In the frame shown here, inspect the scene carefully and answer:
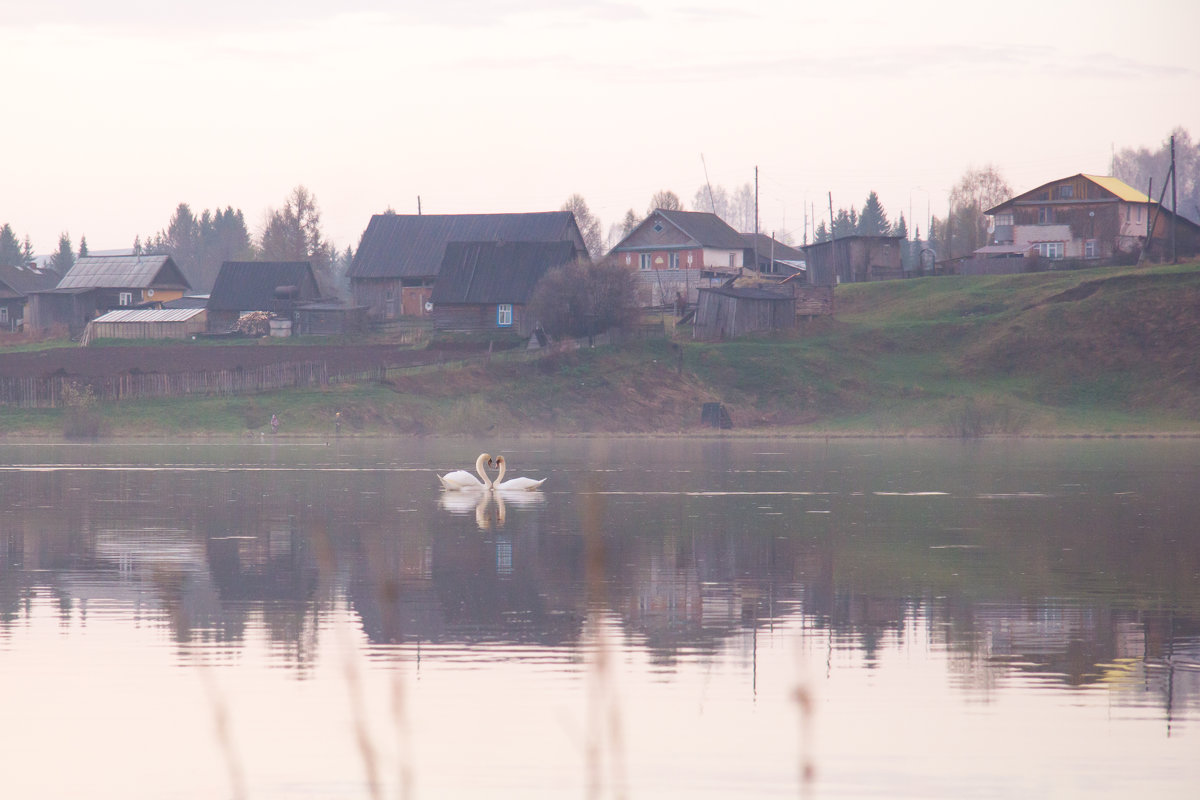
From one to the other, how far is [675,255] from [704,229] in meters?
3.82

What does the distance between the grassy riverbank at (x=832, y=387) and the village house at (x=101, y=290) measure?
143 feet

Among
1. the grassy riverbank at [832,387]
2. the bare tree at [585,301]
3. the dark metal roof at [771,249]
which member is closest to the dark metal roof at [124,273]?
the grassy riverbank at [832,387]

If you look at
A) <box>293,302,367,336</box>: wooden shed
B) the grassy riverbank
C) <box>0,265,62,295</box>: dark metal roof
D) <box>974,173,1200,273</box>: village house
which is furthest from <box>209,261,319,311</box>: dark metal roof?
<box>974,173,1200,273</box>: village house

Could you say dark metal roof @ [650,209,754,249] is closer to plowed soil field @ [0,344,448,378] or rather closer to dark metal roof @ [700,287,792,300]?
dark metal roof @ [700,287,792,300]

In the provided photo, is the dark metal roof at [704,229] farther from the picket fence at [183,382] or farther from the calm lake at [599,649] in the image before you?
the calm lake at [599,649]

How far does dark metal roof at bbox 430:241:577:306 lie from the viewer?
304ft

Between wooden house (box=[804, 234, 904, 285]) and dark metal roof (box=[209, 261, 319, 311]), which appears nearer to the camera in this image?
dark metal roof (box=[209, 261, 319, 311])

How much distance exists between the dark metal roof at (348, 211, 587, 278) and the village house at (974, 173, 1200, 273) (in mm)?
32197

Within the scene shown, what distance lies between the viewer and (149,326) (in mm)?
97125

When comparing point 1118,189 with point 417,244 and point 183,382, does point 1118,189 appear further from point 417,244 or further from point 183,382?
point 183,382

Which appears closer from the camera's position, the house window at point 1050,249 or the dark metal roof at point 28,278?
the house window at point 1050,249

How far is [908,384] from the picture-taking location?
78.7 meters

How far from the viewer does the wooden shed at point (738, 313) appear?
8775 centimetres

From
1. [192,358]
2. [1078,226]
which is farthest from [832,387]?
[1078,226]
